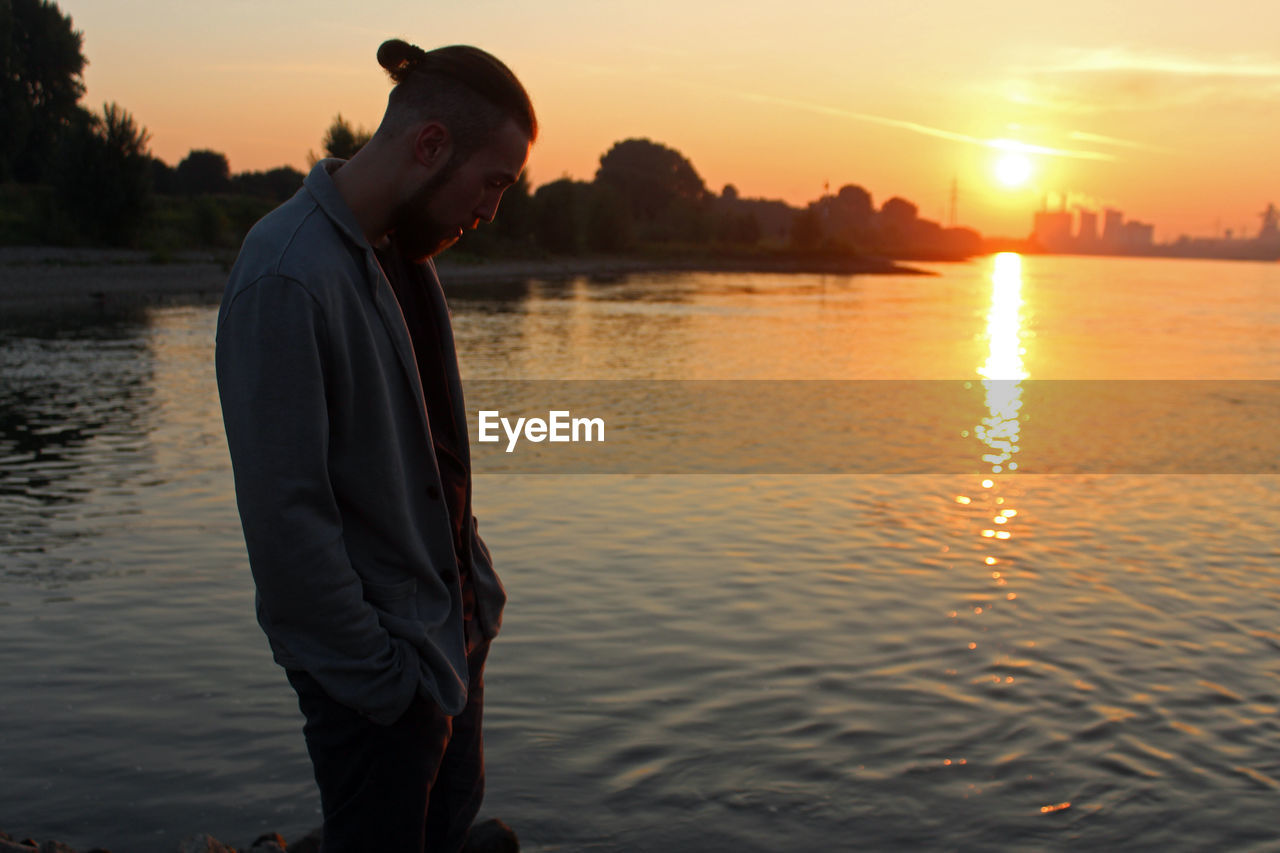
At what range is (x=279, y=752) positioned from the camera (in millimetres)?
5230

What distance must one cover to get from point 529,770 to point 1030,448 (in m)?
11.0

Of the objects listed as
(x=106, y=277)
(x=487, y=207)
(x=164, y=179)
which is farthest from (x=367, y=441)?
(x=164, y=179)

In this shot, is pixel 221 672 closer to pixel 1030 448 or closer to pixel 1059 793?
pixel 1059 793

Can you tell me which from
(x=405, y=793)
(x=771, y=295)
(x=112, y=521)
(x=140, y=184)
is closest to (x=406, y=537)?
(x=405, y=793)

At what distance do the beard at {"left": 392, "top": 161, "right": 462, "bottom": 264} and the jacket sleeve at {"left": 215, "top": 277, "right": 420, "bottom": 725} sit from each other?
1.23ft

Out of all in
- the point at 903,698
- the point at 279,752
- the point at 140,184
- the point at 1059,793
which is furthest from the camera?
the point at 140,184

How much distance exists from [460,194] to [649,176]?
516ft

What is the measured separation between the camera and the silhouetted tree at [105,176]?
48.2 meters

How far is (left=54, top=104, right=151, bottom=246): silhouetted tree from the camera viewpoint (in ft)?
158

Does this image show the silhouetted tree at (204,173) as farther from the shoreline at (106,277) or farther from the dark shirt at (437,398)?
the dark shirt at (437,398)

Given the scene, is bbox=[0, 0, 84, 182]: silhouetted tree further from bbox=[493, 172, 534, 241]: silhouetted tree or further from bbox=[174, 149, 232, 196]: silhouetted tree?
bbox=[493, 172, 534, 241]: silhouetted tree

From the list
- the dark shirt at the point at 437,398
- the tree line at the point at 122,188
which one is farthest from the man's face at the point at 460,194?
the tree line at the point at 122,188
